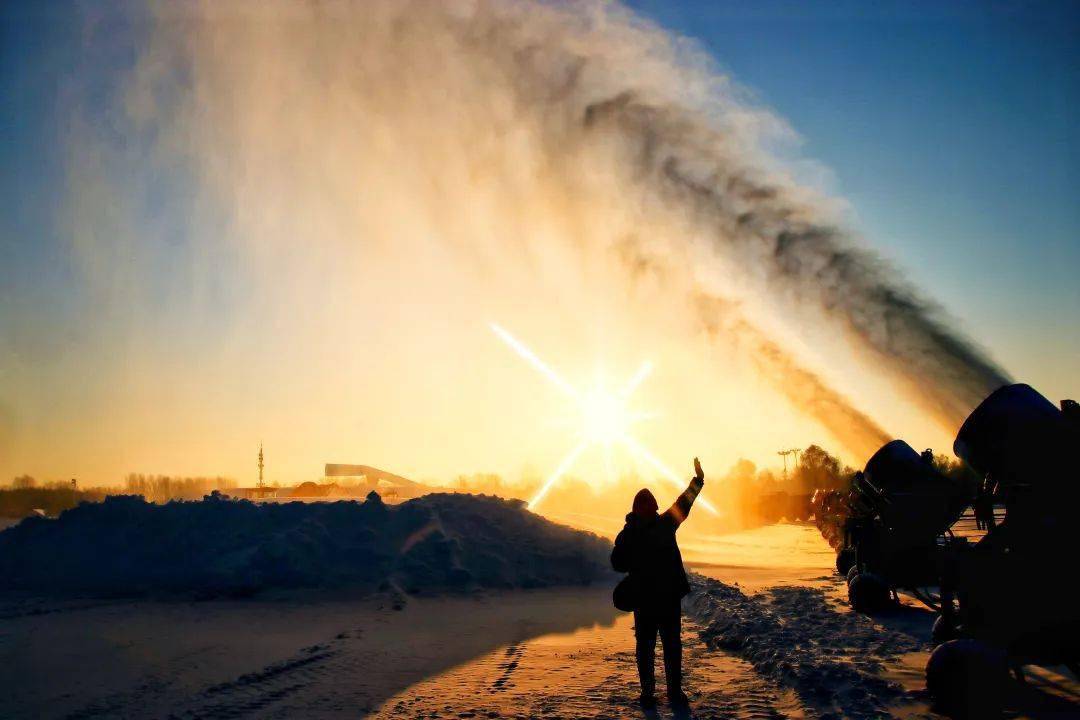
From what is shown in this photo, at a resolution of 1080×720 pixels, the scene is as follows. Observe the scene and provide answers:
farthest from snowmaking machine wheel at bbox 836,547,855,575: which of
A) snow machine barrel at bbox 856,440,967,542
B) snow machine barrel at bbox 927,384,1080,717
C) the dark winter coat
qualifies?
the dark winter coat

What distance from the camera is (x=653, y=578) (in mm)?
8094

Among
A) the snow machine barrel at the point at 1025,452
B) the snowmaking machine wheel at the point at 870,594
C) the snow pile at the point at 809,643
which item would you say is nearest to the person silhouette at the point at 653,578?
the snow pile at the point at 809,643

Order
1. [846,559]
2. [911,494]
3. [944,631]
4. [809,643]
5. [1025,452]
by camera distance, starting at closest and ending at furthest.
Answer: [1025,452], [944,631], [809,643], [911,494], [846,559]

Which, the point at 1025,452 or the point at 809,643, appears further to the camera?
the point at 809,643

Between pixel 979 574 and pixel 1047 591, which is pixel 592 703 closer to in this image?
pixel 979 574

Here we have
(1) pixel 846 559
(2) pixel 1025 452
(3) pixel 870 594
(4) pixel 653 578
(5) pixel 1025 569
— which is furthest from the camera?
(1) pixel 846 559

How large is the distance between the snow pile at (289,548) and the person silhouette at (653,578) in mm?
13014

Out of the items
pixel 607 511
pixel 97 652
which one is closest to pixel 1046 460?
pixel 97 652

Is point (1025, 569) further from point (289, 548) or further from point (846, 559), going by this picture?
point (289, 548)

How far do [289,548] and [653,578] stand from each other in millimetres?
15621

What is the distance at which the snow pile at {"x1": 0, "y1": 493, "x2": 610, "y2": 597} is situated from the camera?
20.4 meters

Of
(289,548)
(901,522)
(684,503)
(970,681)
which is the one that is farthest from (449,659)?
(289,548)

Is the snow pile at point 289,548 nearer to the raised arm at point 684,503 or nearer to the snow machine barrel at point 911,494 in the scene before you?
the snow machine barrel at point 911,494

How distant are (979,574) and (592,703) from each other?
4841 mm
